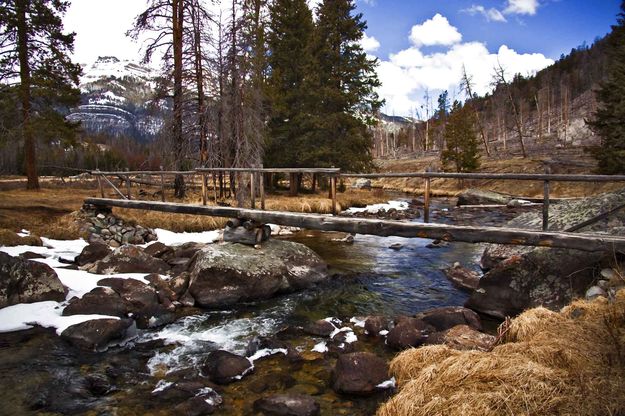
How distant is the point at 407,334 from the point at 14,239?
1219 centimetres

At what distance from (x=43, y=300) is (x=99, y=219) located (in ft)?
24.7

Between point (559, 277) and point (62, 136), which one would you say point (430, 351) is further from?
point (62, 136)

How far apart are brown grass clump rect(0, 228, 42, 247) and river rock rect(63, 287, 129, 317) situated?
5.36 metres

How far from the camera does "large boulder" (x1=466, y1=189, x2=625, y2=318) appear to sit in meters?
7.67

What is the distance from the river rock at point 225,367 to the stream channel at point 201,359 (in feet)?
0.48

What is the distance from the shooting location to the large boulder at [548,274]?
25.2 ft

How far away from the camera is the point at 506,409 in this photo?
363cm

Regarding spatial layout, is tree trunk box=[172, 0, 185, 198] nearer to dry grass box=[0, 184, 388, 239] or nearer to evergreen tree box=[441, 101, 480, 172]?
dry grass box=[0, 184, 388, 239]

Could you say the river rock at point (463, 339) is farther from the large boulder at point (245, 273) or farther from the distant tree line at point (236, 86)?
the distant tree line at point (236, 86)

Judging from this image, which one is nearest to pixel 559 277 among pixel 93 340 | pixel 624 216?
pixel 624 216

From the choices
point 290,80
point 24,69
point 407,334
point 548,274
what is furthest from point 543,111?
point 407,334

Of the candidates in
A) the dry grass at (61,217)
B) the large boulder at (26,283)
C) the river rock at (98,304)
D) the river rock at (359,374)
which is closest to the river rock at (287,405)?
the river rock at (359,374)

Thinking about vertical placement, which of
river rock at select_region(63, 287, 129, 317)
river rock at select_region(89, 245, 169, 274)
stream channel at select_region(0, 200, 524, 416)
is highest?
river rock at select_region(89, 245, 169, 274)

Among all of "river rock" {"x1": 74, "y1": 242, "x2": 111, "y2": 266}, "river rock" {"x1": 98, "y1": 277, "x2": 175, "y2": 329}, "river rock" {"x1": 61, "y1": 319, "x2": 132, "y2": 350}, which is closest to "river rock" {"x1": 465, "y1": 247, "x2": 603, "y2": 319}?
"river rock" {"x1": 98, "y1": 277, "x2": 175, "y2": 329}
